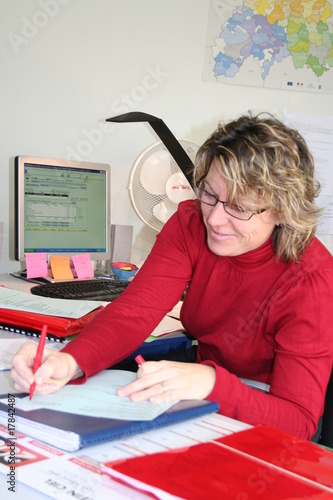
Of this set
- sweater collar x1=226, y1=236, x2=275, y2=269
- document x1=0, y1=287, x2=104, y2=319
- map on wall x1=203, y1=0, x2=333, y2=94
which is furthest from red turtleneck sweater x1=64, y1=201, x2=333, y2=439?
map on wall x1=203, y1=0, x2=333, y2=94

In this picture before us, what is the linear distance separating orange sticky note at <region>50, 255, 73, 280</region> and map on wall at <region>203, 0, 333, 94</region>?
42.5 inches

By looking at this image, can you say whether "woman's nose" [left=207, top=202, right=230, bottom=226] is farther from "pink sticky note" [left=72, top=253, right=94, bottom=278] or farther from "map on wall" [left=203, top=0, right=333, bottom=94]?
"map on wall" [left=203, top=0, right=333, bottom=94]

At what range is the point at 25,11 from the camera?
229cm

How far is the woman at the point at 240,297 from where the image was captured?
942mm

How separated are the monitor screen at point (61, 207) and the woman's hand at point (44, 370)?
1.08m

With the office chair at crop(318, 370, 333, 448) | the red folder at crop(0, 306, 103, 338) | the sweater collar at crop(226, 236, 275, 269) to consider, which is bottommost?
the office chair at crop(318, 370, 333, 448)

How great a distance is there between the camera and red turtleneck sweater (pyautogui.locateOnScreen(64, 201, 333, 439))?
3.24ft

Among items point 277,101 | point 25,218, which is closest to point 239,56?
point 277,101

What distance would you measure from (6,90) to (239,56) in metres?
1.03

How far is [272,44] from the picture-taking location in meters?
2.61

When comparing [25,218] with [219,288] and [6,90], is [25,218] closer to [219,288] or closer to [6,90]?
[6,90]

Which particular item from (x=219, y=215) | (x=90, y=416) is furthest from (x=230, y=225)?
(x=90, y=416)

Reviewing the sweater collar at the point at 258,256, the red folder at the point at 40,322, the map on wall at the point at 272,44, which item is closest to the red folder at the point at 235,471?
the sweater collar at the point at 258,256

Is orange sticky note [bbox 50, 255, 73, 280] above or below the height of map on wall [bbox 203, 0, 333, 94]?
below
